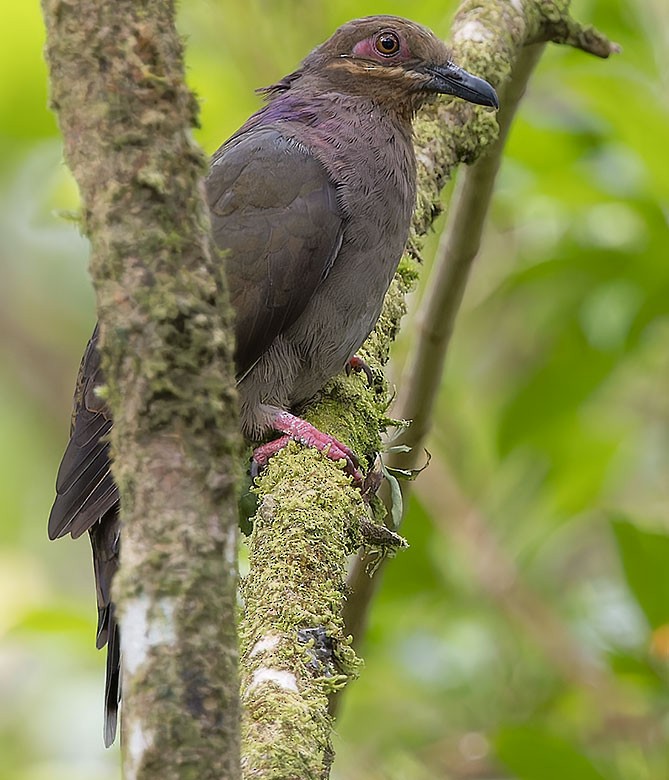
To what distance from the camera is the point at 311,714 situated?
7.12 ft

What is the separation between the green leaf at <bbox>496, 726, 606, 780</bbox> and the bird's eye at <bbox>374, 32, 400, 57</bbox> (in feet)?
7.82

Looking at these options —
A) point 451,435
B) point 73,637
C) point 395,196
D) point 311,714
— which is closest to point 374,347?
point 395,196

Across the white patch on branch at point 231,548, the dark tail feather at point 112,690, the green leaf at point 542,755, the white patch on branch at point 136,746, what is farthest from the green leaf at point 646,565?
the white patch on branch at point 136,746

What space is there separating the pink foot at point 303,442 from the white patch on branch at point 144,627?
1473 millimetres

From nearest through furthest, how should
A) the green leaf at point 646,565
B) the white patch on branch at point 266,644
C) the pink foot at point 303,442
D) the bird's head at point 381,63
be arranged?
the white patch on branch at point 266,644 → the pink foot at point 303,442 → the green leaf at point 646,565 → the bird's head at point 381,63

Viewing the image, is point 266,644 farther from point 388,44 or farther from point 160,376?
point 388,44

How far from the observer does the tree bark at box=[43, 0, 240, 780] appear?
5.15 feet

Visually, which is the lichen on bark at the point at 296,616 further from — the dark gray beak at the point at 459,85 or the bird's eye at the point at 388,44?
the bird's eye at the point at 388,44

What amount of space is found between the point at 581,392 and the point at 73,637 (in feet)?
7.11

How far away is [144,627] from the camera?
1.62 m

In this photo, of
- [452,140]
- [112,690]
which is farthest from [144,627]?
[452,140]

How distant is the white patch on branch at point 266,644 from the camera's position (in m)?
2.38

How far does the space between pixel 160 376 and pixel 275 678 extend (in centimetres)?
85

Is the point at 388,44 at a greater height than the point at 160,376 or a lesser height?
greater
